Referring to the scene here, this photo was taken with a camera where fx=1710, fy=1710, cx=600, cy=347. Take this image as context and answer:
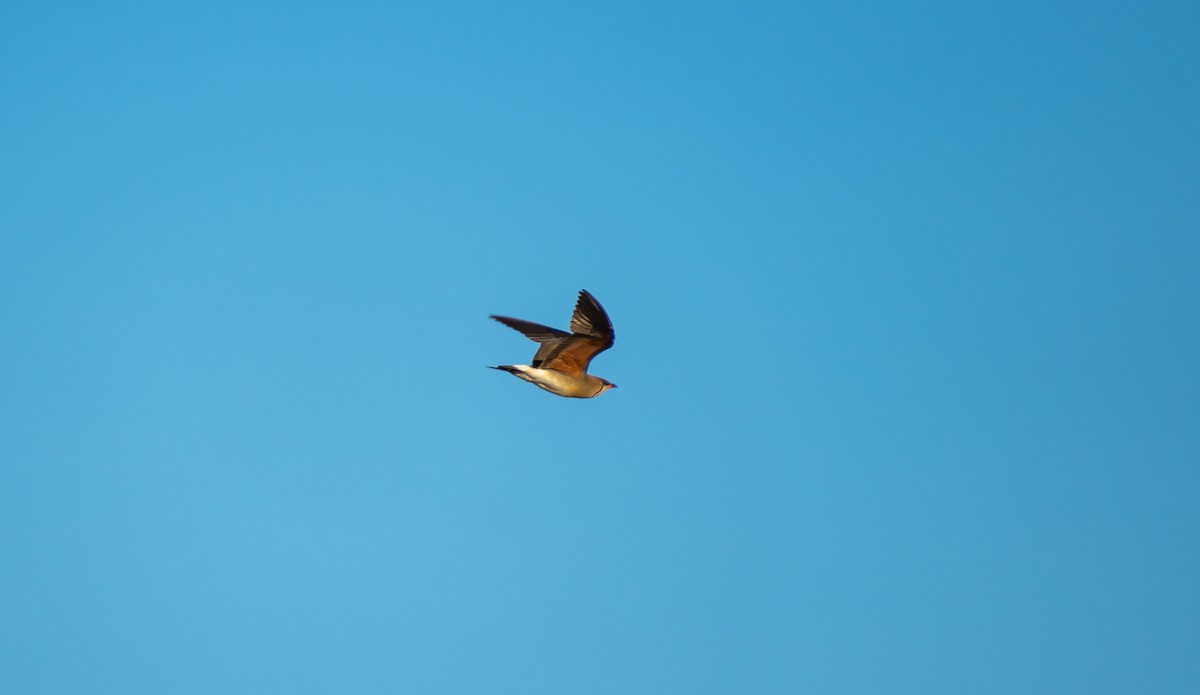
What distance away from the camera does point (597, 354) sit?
1384 inches

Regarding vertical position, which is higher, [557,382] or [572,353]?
[572,353]

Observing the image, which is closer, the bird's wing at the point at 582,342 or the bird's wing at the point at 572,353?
the bird's wing at the point at 582,342

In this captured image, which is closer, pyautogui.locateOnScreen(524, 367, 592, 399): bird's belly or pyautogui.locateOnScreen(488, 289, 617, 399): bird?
pyautogui.locateOnScreen(488, 289, 617, 399): bird

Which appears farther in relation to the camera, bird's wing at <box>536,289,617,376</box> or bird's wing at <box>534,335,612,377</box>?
bird's wing at <box>534,335,612,377</box>

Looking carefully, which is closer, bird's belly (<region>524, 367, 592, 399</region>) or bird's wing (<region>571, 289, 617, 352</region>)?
bird's wing (<region>571, 289, 617, 352</region>)

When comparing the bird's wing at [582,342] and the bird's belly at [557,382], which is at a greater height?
the bird's wing at [582,342]

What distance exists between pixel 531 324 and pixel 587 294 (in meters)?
1.34

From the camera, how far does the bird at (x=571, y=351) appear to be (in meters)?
34.1

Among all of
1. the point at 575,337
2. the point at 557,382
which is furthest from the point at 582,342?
the point at 557,382

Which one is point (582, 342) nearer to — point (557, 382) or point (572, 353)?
point (572, 353)

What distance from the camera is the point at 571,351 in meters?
35.1

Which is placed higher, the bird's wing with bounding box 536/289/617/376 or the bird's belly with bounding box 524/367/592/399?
the bird's wing with bounding box 536/289/617/376

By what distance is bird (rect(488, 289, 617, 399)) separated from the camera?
34.1 metres

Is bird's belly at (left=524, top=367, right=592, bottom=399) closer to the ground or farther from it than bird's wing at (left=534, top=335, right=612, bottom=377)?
closer to the ground
